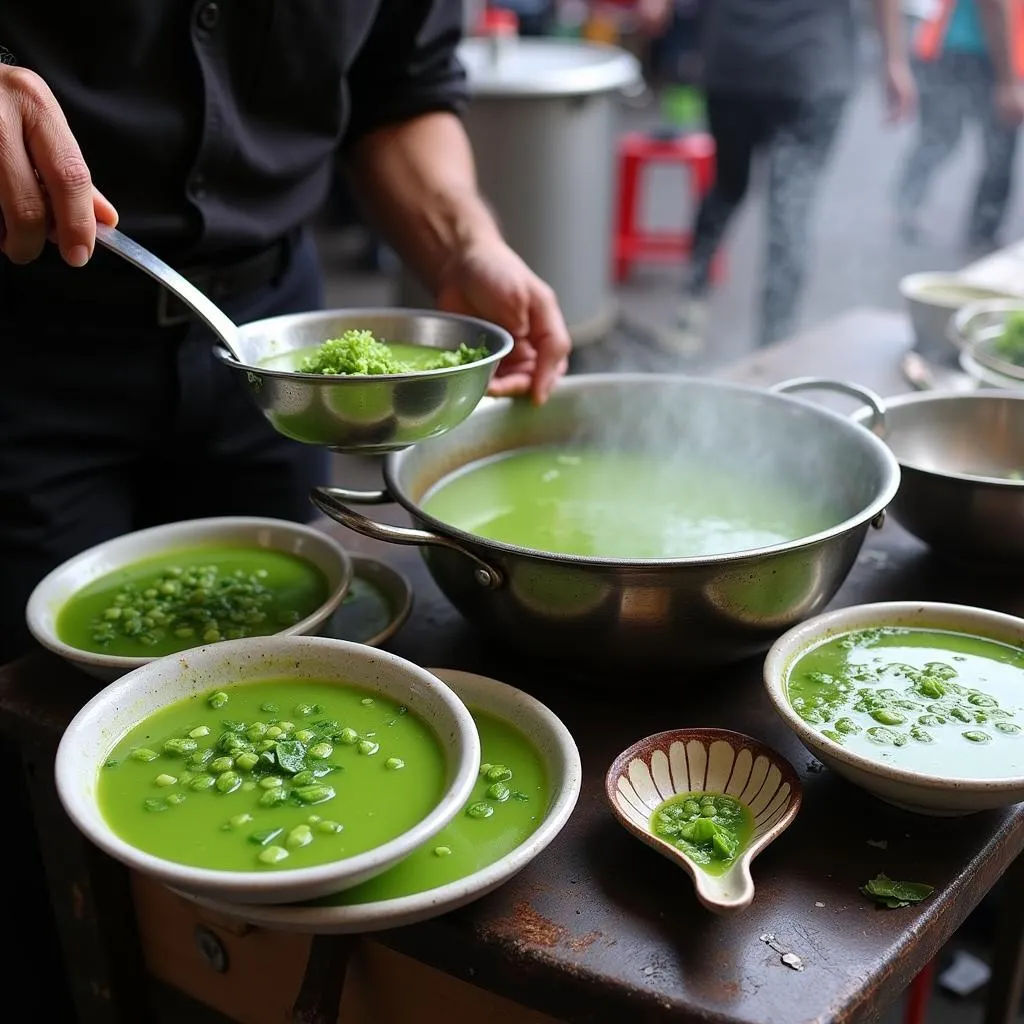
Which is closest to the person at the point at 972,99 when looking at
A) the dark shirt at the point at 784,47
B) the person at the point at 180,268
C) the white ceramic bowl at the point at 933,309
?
the dark shirt at the point at 784,47

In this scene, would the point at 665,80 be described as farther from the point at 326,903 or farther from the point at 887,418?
the point at 326,903

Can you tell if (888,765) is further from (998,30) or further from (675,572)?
(998,30)

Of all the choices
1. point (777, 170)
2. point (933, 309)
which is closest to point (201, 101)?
point (933, 309)

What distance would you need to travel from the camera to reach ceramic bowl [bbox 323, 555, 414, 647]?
1.39m

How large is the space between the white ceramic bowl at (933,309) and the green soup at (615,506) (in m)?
1.01

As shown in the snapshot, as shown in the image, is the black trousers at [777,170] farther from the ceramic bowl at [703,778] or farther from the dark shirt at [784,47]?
the ceramic bowl at [703,778]

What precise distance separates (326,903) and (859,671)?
61cm

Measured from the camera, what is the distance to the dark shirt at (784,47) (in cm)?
431

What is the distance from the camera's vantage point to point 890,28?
4.73 m

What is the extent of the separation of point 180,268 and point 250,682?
772mm

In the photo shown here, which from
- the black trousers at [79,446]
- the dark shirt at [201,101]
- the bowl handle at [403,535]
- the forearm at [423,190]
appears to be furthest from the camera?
the forearm at [423,190]

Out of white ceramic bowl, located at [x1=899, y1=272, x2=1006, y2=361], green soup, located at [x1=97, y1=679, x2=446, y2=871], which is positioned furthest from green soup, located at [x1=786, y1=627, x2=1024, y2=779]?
white ceramic bowl, located at [x1=899, y1=272, x2=1006, y2=361]

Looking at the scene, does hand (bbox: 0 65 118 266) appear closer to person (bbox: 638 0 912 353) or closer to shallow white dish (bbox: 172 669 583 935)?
shallow white dish (bbox: 172 669 583 935)

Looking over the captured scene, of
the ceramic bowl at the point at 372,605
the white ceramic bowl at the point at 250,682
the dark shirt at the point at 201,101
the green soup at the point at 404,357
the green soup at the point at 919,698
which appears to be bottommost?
the ceramic bowl at the point at 372,605
